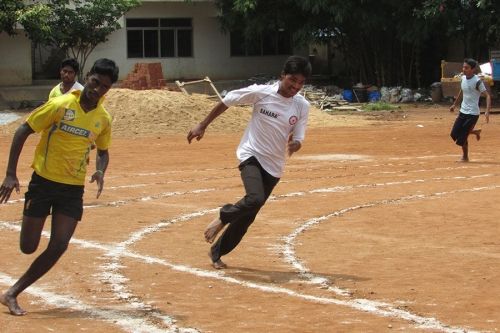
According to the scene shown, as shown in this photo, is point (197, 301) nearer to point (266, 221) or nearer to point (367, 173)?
point (266, 221)

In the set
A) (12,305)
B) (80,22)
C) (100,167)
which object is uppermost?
(80,22)

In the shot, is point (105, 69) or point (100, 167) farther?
point (100, 167)

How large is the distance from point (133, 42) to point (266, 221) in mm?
30276

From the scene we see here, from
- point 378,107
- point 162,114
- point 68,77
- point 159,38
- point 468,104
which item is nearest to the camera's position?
point 68,77

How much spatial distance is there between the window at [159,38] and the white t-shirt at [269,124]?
32.6 m

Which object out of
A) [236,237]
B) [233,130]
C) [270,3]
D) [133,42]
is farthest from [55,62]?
[236,237]

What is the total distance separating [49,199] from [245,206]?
1.93 m

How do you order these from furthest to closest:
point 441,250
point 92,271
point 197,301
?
point 441,250 → point 92,271 → point 197,301

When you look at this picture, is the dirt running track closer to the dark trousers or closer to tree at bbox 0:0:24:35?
the dark trousers

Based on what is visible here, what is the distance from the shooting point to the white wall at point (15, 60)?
1485 inches

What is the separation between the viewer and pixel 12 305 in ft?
23.3

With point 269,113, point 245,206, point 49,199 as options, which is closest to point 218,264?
point 245,206

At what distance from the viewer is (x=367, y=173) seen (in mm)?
17016

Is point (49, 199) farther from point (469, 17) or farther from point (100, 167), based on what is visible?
point (469, 17)
